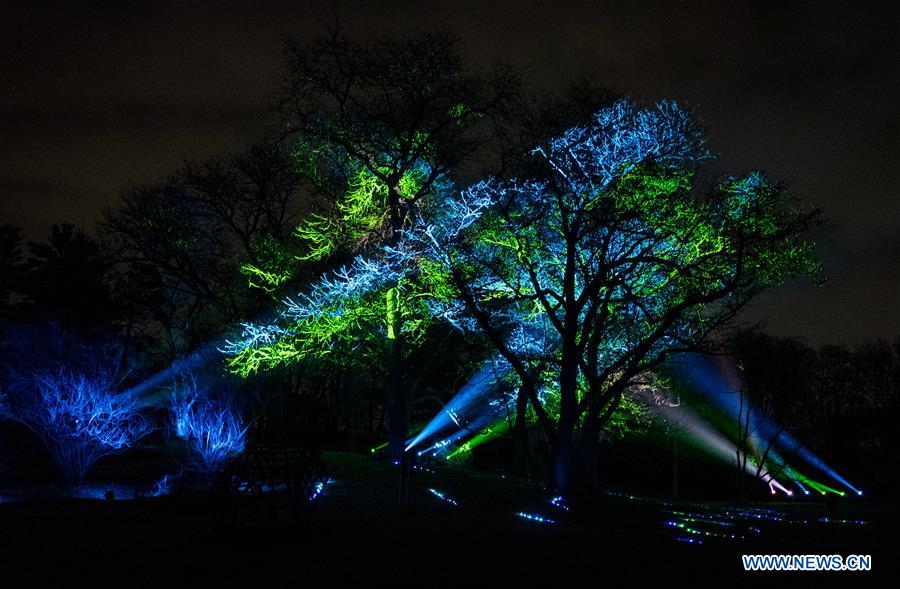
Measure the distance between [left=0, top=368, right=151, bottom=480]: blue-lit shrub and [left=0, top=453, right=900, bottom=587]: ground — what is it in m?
5.32

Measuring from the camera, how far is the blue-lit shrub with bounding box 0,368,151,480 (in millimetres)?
18828

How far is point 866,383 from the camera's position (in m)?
44.8

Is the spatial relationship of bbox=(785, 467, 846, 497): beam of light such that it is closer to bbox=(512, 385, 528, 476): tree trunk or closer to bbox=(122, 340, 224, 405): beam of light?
bbox=(512, 385, 528, 476): tree trunk

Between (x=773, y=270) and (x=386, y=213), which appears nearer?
(x=773, y=270)

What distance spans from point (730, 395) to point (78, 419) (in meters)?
29.5

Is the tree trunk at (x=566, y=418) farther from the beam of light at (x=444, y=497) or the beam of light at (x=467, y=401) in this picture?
the beam of light at (x=467, y=401)

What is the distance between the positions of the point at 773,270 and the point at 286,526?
1258cm

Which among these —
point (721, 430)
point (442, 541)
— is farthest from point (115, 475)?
point (721, 430)

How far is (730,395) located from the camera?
3753 centimetres

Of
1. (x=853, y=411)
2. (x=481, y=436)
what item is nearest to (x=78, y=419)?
(x=481, y=436)

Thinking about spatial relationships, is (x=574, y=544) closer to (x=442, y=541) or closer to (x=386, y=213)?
(x=442, y=541)

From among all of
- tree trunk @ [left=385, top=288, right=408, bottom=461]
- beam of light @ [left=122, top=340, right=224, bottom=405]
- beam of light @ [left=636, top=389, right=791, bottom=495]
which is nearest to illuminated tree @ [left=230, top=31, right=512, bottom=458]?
tree trunk @ [left=385, top=288, right=408, bottom=461]

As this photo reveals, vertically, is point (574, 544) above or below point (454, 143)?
below

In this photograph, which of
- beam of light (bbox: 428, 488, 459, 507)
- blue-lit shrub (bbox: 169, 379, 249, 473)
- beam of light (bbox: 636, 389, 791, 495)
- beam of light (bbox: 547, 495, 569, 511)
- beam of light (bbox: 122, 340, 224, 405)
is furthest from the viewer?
beam of light (bbox: 636, 389, 791, 495)
